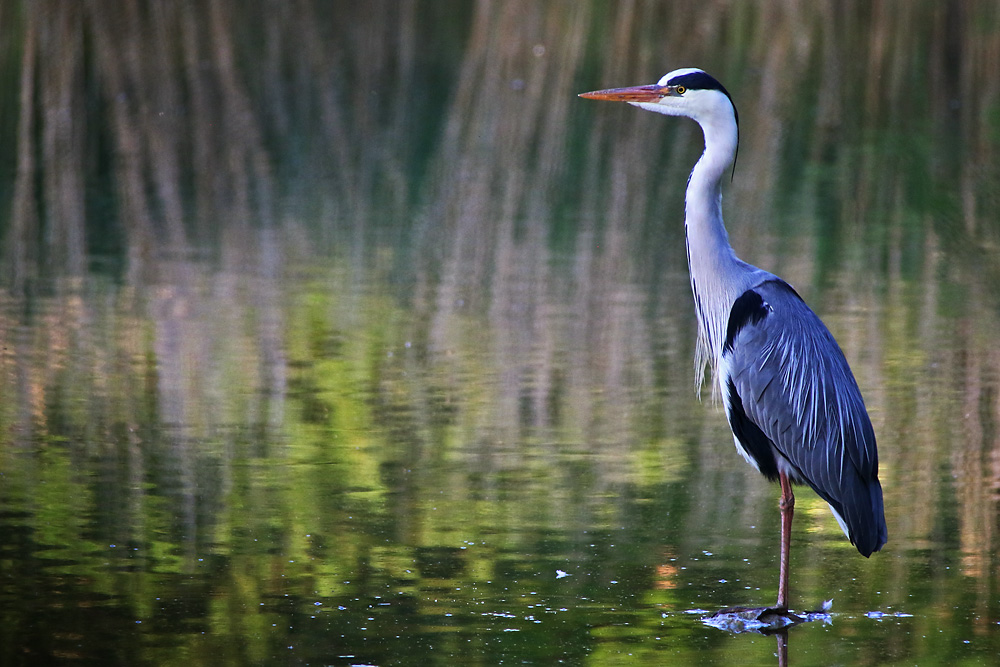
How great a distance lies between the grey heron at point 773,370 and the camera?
4.89 m

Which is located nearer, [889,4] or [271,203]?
[271,203]

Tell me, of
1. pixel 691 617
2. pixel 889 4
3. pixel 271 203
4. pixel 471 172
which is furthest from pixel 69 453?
pixel 889 4

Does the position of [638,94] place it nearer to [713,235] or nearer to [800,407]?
[713,235]

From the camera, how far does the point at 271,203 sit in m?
11.6

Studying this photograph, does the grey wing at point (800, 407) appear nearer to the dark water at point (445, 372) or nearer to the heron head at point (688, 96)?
the dark water at point (445, 372)

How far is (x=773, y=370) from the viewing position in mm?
5023

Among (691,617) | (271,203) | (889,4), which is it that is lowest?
(691,617)

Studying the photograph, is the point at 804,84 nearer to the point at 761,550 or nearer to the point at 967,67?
the point at 967,67

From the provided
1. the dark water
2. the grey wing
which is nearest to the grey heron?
the grey wing

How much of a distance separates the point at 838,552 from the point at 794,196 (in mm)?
7350

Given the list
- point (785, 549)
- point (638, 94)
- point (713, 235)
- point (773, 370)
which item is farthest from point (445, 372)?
point (785, 549)

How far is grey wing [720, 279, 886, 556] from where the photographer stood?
4883 millimetres

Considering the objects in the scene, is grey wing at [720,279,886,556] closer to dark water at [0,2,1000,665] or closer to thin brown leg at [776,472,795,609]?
thin brown leg at [776,472,795,609]

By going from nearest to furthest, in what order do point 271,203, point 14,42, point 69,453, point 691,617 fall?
point 691,617, point 69,453, point 271,203, point 14,42
